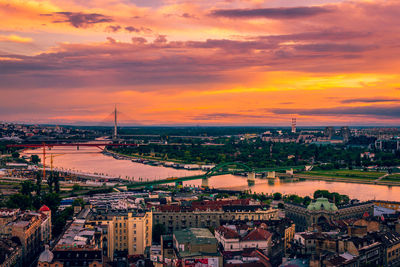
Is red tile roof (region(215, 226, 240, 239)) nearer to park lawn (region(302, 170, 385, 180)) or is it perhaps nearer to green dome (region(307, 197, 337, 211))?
green dome (region(307, 197, 337, 211))

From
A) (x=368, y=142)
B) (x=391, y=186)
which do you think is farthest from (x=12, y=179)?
(x=368, y=142)

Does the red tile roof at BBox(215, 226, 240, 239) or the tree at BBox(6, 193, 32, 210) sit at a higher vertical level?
the red tile roof at BBox(215, 226, 240, 239)

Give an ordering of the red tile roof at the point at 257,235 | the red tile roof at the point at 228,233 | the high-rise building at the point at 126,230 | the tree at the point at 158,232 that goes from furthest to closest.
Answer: the tree at the point at 158,232 → the high-rise building at the point at 126,230 → the red tile roof at the point at 228,233 → the red tile roof at the point at 257,235

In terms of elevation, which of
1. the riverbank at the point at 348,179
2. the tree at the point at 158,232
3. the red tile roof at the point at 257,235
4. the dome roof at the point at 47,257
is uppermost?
the dome roof at the point at 47,257

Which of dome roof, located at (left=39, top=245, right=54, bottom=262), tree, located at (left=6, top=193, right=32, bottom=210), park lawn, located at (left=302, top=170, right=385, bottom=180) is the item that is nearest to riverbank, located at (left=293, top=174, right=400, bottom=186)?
park lawn, located at (left=302, top=170, right=385, bottom=180)

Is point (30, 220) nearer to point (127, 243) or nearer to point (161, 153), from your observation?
point (127, 243)

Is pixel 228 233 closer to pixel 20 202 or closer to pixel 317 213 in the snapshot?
pixel 317 213

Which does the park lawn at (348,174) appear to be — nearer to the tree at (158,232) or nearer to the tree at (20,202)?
the tree at (158,232)

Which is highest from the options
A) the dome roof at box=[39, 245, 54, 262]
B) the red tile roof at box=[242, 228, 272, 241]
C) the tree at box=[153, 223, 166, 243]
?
the dome roof at box=[39, 245, 54, 262]

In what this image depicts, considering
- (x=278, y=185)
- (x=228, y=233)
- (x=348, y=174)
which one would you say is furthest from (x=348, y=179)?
(x=228, y=233)

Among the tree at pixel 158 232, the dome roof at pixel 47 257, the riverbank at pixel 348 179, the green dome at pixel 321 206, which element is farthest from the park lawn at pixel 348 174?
the dome roof at pixel 47 257
